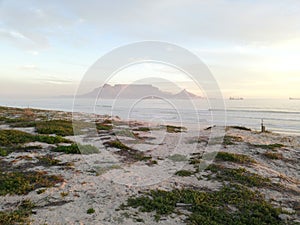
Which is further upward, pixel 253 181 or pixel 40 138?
pixel 40 138

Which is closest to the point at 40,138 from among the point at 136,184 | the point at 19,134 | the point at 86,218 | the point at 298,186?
the point at 19,134

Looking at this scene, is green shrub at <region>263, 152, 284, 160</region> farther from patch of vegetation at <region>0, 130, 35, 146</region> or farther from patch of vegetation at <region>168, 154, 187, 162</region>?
patch of vegetation at <region>0, 130, 35, 146</region>

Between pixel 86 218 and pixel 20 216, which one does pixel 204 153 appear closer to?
pixel 86 218

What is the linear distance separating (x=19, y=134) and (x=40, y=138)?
1.85m

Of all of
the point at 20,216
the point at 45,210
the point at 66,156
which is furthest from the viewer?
the point at 66,156

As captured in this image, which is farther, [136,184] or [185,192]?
[136,184]

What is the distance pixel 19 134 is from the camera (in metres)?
16.2

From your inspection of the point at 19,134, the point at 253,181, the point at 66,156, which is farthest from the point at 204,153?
the point at 19,134

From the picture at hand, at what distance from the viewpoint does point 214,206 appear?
27.0ft

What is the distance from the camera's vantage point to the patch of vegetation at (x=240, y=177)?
10516 mm

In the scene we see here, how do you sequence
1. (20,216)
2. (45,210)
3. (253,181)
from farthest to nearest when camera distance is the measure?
(253,181)
(45,210)
(20,216)

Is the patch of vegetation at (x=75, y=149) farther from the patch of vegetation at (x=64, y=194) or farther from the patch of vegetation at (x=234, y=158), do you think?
the patch of vegetation at (x=234, y=158)

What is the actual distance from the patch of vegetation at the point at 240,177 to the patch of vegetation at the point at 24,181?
270 inches

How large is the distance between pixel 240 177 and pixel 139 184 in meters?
4.52
